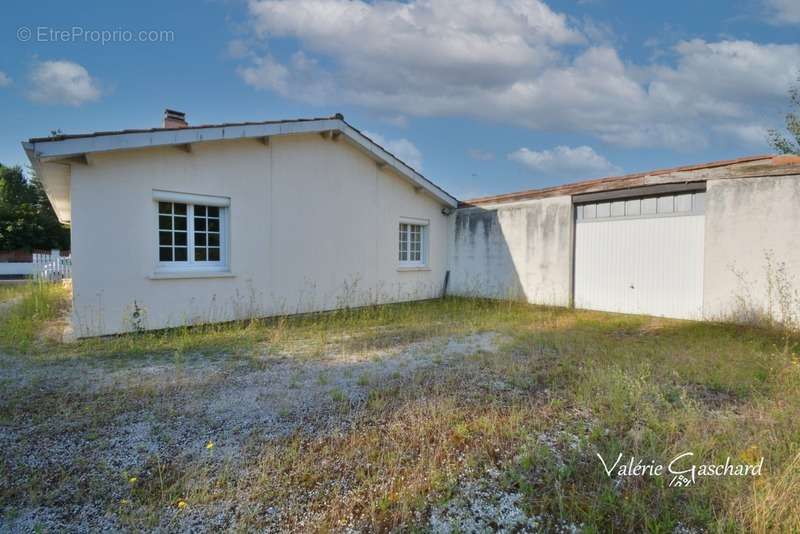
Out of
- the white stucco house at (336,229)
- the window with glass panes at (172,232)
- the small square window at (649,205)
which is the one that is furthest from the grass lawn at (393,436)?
the small square window at (649,205)

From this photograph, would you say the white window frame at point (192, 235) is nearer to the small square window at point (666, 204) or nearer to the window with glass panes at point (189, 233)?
the window with glass panes at point (189, 233)

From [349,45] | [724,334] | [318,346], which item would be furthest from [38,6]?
[724,334]

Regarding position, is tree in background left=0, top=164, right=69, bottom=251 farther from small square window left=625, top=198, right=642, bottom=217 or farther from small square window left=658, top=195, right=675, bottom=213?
small square window left=658, top=195, right=675, bottom=213

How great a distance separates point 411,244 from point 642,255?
5.92m

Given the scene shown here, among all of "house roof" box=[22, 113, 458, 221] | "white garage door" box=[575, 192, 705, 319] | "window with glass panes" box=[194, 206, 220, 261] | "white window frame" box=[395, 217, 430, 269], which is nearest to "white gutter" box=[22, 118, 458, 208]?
"house roof" box=[22, 113, 458, 221]

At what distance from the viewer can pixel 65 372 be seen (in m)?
4.57

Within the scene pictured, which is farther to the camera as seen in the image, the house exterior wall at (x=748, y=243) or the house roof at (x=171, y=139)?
the house exterior wall at (x=748, y=243)

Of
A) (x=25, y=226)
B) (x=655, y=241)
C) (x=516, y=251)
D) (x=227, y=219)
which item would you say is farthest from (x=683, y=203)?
(x=25, y=226)

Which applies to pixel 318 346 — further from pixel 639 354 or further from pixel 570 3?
pixel 570 3

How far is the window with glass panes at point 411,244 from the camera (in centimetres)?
1134

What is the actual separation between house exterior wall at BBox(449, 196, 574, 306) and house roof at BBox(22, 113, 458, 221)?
285cm

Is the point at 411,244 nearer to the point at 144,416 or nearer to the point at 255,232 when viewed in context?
the point at 255,232

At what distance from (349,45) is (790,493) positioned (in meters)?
10.2

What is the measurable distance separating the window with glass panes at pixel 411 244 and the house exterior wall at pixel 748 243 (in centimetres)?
690
